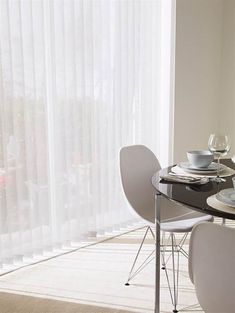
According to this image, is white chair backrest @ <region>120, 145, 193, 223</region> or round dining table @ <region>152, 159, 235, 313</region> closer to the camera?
round dining table @ <region>152, 159, 235, 313</region>

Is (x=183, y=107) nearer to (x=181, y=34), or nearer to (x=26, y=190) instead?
(x=181, y=34)

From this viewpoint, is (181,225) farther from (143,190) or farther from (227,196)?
(227,196)

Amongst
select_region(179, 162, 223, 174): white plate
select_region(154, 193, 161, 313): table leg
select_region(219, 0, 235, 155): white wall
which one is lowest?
select_region(154, 193, 161, 313): table leg

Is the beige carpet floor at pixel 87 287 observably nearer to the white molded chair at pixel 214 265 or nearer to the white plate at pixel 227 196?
the white plate at pixel 227 196

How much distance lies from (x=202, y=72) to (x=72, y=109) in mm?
1603

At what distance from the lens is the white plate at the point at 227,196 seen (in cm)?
153

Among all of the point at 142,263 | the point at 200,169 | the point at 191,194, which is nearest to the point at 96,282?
the point at 142,263

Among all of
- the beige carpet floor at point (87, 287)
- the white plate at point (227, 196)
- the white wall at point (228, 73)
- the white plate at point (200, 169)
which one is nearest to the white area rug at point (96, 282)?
the beige carpet floor at point (87, 287)

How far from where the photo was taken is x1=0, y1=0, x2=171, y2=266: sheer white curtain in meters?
2.59

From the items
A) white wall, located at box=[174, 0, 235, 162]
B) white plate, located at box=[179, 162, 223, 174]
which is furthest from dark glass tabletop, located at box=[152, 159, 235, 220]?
white wall, located at box=[174, 0, 235, 162]

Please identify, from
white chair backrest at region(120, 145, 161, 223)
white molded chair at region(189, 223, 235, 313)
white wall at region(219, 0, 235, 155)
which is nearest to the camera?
white molded chair at region(189, 223, 235, 313)

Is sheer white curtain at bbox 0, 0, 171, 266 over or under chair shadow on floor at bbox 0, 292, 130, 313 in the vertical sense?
over

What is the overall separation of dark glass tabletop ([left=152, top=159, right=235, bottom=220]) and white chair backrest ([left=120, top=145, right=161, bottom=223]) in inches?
17.7

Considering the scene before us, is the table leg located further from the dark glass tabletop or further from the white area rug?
the white area rug
